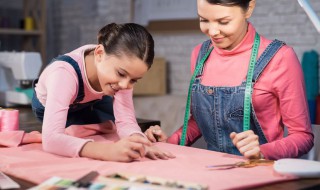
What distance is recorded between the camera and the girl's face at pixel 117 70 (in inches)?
61.1

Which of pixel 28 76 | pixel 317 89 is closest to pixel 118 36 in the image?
pixel 28 76

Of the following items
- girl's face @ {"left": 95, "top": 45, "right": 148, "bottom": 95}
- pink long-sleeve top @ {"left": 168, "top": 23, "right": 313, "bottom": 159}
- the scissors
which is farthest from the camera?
pink long-sleeve top @ {"left": 168, "top": 23, "right": 313, "bottom": 159}

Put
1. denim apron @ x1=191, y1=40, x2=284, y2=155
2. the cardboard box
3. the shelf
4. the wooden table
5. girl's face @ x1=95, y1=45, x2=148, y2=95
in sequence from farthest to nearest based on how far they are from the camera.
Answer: the shelf → the cardboard box → denim apron @ x1=191, y1=40, x2=284, y2=155 → girl's face @ x1=95, y1=45, x2=148, y2=95 → the wooden table

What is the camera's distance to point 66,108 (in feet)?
5.09

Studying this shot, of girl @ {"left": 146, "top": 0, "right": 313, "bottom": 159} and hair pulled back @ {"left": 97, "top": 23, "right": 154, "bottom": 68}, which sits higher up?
hair pulled back @ {"left": 97, "top": 23, "right": 154, "bottom": 68}

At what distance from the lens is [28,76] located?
2.57 metres

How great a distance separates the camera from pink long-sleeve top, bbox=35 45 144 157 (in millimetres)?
1485

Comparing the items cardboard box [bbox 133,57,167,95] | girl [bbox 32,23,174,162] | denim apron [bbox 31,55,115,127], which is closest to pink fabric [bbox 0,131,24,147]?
girl [bbox 32,23,174,162]

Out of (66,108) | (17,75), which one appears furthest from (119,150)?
(17,75)

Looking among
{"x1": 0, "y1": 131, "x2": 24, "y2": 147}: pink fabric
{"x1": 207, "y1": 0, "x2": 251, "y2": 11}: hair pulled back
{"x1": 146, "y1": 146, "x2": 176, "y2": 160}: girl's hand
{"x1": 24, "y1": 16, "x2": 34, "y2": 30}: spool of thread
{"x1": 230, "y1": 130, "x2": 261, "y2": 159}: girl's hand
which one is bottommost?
{"x1": 0, "y1": 131, "x2": 24, "y2": 147}: pink fabric

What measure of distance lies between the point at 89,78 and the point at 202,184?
0.73 m

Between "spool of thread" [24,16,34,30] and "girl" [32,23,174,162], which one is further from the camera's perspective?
"spool of thread" [24,16,34,30]

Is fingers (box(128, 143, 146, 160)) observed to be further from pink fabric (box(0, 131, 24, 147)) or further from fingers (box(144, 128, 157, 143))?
pink fabric (box(0, 131, 24, 147))

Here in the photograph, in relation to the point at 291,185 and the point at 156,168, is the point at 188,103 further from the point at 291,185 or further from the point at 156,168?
the point at 291,185
